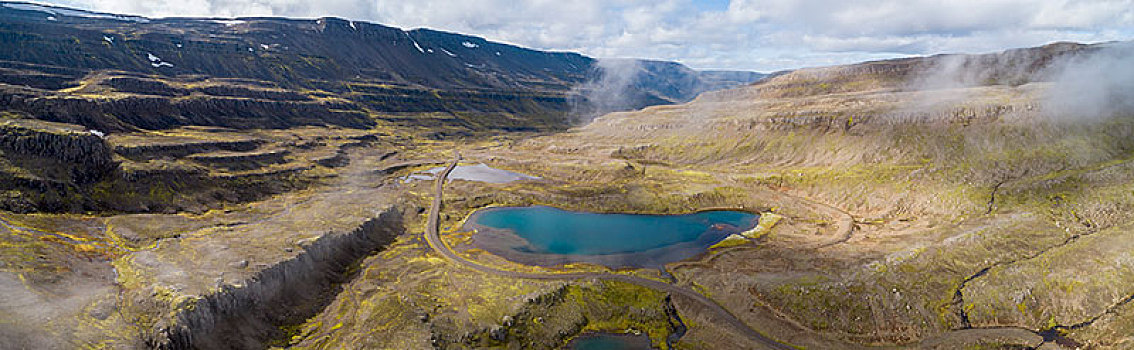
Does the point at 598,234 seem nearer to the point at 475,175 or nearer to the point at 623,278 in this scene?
the point at 623,278

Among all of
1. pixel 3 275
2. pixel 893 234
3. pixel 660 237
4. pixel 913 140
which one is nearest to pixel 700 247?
pixel 660 237

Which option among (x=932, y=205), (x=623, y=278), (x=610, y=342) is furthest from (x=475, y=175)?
(x=932, y=205)

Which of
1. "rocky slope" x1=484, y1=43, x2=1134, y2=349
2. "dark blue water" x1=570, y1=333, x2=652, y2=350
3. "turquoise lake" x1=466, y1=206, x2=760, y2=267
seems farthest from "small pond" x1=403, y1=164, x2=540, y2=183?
"dark blue water" x1=570, y1=333, x2=652, y2=350

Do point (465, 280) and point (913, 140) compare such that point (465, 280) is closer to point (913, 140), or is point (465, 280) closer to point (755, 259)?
point (755, 259)

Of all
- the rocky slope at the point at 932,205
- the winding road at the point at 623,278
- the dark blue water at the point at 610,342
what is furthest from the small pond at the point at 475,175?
the dark blue water at the point at 610,342

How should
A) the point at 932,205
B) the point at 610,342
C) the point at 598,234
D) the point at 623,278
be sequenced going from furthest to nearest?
the point at 598,234
the point at 932,205
the point at 623,278
the point at 610,342

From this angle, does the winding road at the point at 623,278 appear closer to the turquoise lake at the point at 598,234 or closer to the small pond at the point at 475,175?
the turquoise lake at the point at 598,234

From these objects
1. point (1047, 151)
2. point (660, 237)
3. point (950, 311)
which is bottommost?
point (950, 311)
